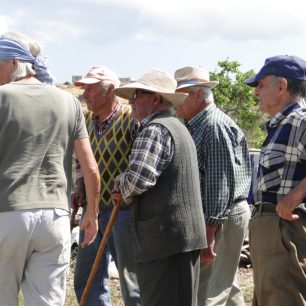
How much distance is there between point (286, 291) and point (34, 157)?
5.40 feet

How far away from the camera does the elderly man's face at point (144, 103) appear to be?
177 inches

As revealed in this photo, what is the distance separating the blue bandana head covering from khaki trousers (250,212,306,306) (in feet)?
5.22

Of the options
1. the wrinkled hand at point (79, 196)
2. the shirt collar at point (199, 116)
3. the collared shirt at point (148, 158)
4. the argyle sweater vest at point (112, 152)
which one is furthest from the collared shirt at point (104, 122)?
the collared shirt at point (148, 158)

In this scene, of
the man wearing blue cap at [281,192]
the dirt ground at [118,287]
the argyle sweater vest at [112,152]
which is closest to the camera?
the man wearing blue cap at [281,192]

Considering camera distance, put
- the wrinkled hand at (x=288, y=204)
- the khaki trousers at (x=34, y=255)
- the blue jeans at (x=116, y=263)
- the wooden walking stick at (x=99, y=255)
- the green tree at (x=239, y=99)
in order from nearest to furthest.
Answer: the khaki trousers at (x=34, y=255)
the wrinkled hand at (x=288, y=204)
the wooden walking stick at (x=99, y=255)
the blue jeans at (x=116, y=263)
the green tree at (x=239, y=99)

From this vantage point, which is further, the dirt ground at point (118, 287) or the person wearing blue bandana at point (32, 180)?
the dirt ground at point (118, 287)

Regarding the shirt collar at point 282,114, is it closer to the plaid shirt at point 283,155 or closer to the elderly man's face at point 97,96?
the plaid shirt at point 283,155

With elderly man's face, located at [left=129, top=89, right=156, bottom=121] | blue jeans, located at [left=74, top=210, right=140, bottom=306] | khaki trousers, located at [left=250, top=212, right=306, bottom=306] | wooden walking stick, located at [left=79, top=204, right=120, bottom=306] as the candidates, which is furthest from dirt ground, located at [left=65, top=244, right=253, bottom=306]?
elderly man's face, located at [left=129, top=89, right=156, bottom=121]

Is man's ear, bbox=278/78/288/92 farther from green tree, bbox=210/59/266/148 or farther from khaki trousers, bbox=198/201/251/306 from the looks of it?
green tree, bbox=210/59/266/148

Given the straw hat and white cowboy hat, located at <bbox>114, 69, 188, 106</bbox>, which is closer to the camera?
white cowboy hat, located at <bbox>114, 69, 188, 106</bbox>

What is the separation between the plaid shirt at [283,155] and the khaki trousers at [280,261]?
0.55 feet

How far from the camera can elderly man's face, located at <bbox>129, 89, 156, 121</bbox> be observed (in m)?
4.50

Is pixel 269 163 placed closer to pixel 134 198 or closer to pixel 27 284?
pixel 134 198

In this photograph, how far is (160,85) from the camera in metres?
Answer: 4.51
